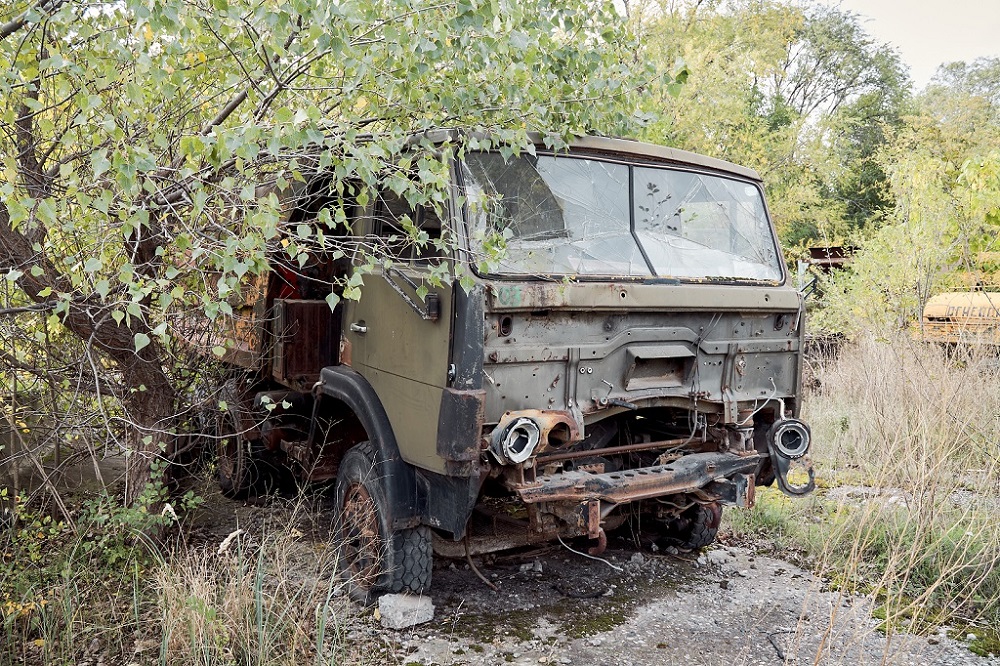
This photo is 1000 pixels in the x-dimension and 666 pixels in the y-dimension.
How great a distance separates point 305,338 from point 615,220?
1.94 m

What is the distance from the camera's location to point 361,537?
434cm

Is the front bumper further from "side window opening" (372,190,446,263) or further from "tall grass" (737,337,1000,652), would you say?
"side window opening" (372,190,446,263)

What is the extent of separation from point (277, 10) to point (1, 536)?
3.09 m

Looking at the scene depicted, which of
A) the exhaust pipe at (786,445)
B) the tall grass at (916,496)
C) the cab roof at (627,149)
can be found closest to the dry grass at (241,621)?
the cab roof at (627,149)

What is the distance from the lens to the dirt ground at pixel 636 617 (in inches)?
155

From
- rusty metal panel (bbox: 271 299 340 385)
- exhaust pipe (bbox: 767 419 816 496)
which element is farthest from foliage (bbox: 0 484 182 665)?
exhaust pipe (bbox: 767 419 816 496)

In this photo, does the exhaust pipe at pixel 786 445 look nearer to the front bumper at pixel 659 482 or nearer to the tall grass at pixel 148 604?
the front bumper at pixel 659 482

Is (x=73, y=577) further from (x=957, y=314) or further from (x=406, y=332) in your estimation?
(x=957, y=314)

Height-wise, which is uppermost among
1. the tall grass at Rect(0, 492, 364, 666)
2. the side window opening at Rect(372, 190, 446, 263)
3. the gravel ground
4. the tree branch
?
the tree branch

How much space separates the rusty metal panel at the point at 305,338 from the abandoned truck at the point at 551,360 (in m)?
0.01

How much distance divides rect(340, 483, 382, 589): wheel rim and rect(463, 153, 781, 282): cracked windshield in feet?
4.82

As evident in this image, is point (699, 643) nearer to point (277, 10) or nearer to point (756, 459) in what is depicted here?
point (756, 459)

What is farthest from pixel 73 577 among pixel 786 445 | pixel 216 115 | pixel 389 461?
pixel 786 445

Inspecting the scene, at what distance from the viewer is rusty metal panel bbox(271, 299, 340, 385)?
16.1 feet
